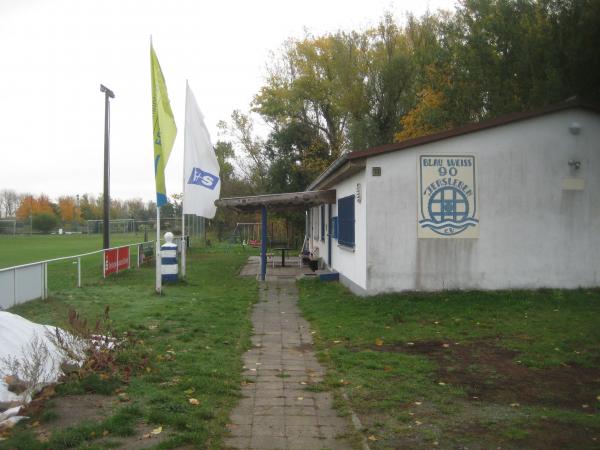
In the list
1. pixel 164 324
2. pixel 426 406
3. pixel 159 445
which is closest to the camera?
pixel 159 445

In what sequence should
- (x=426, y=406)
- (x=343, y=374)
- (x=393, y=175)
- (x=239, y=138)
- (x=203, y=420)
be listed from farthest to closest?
(x=239, y=138) → (x=393, y=175) → (x=343, y=374) → (x=426, y=406) → (x=203, y=420)

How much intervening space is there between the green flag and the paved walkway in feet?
16.2

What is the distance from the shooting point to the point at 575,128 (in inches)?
467

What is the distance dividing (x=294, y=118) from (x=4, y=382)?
34950 millimetres

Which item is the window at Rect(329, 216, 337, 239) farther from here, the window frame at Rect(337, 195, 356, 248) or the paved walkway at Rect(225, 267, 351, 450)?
the paved walkway at Rect(225, 267, 351, 450)

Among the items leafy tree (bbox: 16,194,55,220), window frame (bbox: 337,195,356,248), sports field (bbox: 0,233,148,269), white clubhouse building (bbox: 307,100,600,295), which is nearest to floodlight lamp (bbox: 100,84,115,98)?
sports field (bbox: 0,233,148,269)

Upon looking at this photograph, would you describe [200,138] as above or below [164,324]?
above

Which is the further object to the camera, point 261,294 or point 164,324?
point 261,294

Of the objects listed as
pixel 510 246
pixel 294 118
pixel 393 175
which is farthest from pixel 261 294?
pixel 294 118

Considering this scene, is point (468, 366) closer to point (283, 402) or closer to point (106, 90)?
point (283, 402)

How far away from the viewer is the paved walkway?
468 centimetres

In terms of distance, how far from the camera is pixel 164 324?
9375 mm

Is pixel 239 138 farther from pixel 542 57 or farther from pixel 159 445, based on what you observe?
pixel 159 445

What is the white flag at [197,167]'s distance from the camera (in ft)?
51.2
